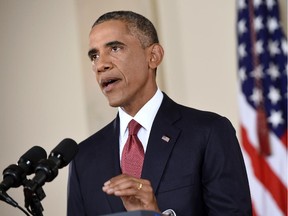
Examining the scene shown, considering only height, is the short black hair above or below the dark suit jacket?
above

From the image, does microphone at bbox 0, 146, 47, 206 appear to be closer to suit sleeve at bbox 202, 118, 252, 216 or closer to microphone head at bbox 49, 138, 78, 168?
microphone head at bbox 49, 138, 78, 168

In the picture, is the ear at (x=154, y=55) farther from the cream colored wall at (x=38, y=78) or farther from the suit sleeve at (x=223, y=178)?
the cream colored wall at (x=38, y=78)

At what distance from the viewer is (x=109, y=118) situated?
13.7 ft

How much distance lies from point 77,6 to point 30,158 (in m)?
2.74

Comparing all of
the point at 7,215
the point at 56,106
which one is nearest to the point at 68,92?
the point at 56,106

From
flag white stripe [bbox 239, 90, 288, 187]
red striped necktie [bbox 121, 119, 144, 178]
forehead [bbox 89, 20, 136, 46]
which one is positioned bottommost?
flag white stripe [bbox 239, 90, 288, 187]

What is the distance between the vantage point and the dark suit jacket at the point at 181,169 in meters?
2.22

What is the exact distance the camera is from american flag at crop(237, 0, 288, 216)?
364 cm

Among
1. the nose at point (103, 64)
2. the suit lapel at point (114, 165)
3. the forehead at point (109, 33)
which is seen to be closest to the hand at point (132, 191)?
the suit lapel at point (114, 165)

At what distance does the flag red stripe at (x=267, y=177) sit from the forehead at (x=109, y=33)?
145cm

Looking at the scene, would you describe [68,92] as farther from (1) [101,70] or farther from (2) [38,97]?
(1) [101,70]

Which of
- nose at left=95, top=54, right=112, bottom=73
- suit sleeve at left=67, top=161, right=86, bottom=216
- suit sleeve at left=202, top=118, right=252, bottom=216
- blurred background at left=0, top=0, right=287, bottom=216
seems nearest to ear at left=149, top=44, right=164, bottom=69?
nose at left=95, top=54, right=112, bottom=73

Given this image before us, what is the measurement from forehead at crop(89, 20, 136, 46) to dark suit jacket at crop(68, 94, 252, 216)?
0.29 meters

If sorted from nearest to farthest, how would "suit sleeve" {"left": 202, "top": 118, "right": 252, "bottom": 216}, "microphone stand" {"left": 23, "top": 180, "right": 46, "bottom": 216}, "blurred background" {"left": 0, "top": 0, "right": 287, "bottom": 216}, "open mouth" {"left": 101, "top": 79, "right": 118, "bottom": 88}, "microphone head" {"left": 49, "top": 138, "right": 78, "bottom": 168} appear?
"microphone stand" {"left": 23, "top": 180, "right": 46, "bottom": 216} → "microphone head" {"left": 49, "top": 138, "right": 78, "bottom": 168} → "suit sleeve" {"left": 202, "top": 118, "right": 252, "bottom": 216} → "open mouth" {"left": 101, "top": 79, "right": 118, "bottom": 88} → "blurred background" {"left": 0, "top": 0, "right": 287, "bottom": 216}
